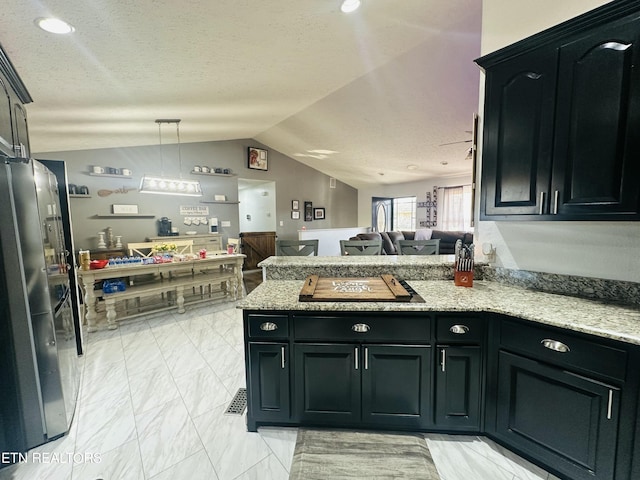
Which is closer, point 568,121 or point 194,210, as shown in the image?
point 568,121

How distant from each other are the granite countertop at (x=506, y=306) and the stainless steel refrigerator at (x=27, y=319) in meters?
1.15

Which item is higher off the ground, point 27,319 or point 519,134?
point 519,134

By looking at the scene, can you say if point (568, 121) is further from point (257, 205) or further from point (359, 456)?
point (257, 205)

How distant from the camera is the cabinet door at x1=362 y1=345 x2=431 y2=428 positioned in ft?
5.11

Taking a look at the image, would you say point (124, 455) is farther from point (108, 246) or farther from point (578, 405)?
point (108, 246)

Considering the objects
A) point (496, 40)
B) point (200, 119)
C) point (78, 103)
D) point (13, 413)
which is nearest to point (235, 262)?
point (200, 119)

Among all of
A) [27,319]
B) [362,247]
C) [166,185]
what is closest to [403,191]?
[362,247]

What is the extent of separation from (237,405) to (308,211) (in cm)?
641

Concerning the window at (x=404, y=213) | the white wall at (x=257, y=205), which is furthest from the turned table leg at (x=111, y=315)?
the window at (x=404, y=213)

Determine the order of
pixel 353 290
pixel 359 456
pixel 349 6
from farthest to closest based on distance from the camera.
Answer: pixel 349 6
pixel 353 290
pixel 359 456

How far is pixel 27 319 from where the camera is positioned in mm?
1519

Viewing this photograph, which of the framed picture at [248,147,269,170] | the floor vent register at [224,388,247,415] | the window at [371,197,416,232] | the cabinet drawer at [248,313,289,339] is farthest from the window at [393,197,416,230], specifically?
the cabinet drawer at [248,313,289,339]

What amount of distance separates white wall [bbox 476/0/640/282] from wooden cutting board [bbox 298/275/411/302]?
85 centimetres

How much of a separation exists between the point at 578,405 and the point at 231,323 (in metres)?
3.18
